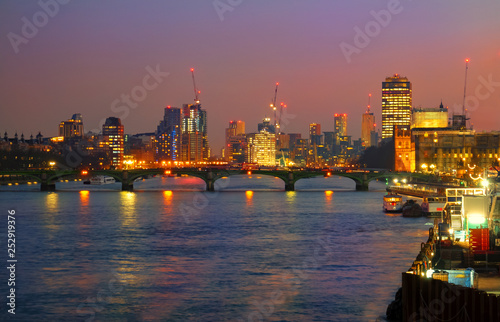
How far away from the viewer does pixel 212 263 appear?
47406 mm

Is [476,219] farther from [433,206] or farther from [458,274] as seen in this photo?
[433,206]

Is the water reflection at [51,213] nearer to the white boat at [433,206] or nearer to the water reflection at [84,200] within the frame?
the water reflection at [84,200]

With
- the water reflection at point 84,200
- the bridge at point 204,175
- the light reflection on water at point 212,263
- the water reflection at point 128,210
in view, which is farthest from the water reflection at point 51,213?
the bridge at point 204,175

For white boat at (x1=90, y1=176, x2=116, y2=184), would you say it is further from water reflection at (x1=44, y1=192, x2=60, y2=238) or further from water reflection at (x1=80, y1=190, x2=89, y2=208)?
water reflection at (x1=44, y1=192, x2=60, y2=238)

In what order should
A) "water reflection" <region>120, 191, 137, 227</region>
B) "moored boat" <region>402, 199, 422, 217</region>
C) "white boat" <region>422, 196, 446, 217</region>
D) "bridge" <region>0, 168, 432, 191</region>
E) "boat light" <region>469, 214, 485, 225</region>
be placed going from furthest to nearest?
"bridge" <region>0, 168, 432, 191</region>, "moored boat" <region>402, 199, 422, 217</region>, "white boat" <region>422, 196, 446, 217</region>, "water reflection" <region>120, 191, 137, 227</region>, "boat light" <region>469, 214, 485, 225</region>

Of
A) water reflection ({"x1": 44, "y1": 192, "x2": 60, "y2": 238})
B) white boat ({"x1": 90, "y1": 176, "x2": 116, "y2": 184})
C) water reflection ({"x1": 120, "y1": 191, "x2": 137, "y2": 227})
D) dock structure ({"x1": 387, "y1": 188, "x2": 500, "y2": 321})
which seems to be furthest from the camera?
white boat ({"x1": 90, "y1": 176, "x2": 116, "y2": 184})

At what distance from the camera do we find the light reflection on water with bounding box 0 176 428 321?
34438 millimetres

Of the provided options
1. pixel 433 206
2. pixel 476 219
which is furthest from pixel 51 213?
pixel 476 219

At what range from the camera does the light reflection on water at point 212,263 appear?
34438 millimetres

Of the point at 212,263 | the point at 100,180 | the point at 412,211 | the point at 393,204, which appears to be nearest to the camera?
the point at 212,263

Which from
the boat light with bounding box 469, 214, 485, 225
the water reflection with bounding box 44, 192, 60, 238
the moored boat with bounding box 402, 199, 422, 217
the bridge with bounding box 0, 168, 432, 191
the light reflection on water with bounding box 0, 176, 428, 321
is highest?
the bridge with bounding box 0, 168, 432, 191

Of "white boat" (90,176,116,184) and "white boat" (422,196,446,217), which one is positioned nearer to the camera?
"white boat" (422,196,446,217)

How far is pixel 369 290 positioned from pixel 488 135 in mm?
172168

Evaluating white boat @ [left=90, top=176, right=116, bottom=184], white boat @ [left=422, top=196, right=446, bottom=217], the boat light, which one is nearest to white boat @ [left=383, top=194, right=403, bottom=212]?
white boat @ [left=422, top=196, right=446, bottom=217]
